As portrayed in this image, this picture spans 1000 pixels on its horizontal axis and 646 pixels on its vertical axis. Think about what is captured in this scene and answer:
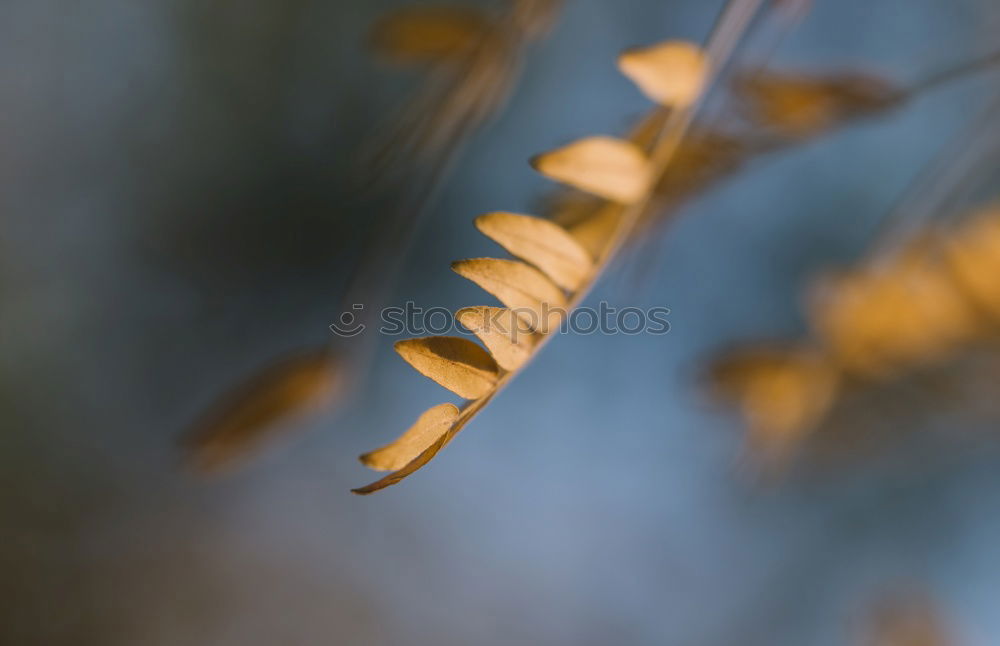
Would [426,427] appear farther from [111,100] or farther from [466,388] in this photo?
[111,100]

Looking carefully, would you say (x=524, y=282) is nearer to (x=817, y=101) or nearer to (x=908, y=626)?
(x=817, y=101)

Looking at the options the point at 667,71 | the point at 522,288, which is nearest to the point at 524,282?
the point at 522,288

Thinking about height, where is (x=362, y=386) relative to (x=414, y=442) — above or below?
below

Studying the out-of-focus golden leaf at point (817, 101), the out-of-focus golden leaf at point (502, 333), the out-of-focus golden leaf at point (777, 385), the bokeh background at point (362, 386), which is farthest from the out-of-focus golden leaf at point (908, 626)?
the bokeh background at point (362, 386)

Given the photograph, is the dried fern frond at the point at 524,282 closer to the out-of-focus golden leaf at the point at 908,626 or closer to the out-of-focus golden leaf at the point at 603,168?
the out-of-focus golden leaf at the point at 603,168

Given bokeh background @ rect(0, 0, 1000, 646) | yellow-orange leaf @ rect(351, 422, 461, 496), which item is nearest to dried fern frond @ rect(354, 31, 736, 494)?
yellow-orange leaf @ rect(351, 422, 461, 496)

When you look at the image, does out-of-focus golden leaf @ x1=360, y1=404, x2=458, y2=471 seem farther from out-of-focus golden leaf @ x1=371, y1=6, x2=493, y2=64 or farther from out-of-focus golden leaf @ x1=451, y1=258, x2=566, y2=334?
out-of-focus golden leaf @ x1=371, y1=6, x2=493, y2=64
